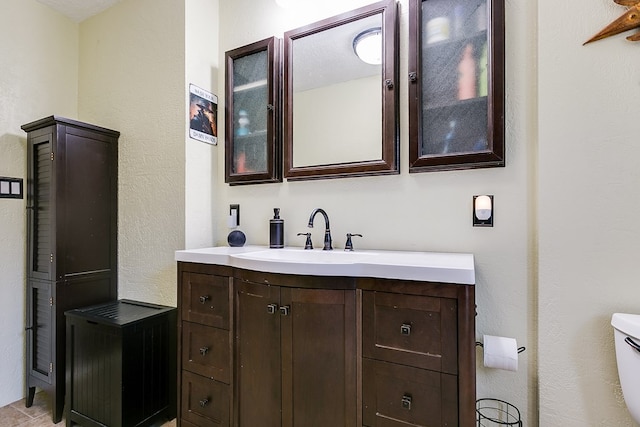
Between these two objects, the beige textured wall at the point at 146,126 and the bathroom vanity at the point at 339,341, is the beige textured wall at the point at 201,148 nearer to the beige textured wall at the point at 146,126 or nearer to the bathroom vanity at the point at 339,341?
the beige textured wall at the point at 146,126

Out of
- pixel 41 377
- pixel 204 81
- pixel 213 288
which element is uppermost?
pixel 204 81

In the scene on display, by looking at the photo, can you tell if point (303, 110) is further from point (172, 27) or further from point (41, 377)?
point (41, 377)

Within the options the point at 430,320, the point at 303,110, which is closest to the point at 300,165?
the point at 303,110

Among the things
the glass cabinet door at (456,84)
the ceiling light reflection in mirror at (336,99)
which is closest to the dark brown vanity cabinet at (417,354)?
the glass cabinet door at (456,84)

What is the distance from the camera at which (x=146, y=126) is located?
2.05 metres

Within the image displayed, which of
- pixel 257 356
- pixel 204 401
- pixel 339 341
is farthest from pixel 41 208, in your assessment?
pixel 339 341

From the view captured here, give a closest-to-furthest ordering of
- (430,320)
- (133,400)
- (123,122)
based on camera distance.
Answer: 1. (430,320)
2. (133,400)
3. (123,122)

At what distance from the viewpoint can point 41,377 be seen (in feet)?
6.31

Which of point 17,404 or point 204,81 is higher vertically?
point 204,81

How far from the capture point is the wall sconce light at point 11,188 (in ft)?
6.50

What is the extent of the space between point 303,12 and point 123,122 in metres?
1.42

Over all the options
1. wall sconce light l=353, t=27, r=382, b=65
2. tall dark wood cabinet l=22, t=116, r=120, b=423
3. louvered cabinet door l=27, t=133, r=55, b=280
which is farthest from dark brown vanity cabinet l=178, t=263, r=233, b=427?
wall sconce light l=353, t=27, r=382, b=65

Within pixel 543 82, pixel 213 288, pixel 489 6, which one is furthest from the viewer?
pixel 213 288

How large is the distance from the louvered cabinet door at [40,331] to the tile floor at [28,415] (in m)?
0.21
